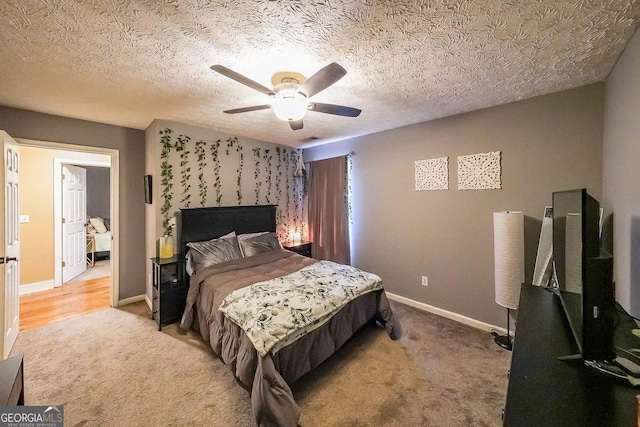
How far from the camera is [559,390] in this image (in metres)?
0.86

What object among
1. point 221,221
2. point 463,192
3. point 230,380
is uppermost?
point 463,192

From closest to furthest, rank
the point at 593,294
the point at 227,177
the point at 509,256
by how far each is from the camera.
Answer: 1. the point at 593,294
2. the point at 509,256
3. the point at 227,177

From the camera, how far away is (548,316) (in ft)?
4.67

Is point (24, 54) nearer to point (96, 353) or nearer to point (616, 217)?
point (96, 353)

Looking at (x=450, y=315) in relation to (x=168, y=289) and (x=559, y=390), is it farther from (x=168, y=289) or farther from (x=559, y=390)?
(x=168, y=289)

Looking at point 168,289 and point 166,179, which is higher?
point 166,179

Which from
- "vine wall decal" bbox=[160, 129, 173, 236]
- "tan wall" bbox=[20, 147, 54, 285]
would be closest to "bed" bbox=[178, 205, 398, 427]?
"vine wall decal" bbox=[160, 129, 173, 236]

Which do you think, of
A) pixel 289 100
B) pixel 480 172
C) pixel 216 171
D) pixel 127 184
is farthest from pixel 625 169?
pixel 127 184

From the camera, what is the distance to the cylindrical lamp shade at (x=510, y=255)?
2.33 meters

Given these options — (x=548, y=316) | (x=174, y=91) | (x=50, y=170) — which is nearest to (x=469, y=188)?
(x=548, y=316)

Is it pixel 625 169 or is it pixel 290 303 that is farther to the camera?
pixel 290 303

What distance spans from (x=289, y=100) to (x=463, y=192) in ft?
7.43

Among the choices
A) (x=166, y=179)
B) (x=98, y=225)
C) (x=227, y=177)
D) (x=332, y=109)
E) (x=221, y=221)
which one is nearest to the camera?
(x=332, y=109)

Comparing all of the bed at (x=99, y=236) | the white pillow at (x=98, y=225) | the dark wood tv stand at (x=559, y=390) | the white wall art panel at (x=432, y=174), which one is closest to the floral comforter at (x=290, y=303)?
the dark wood tv stand at (x=559, y=390)
